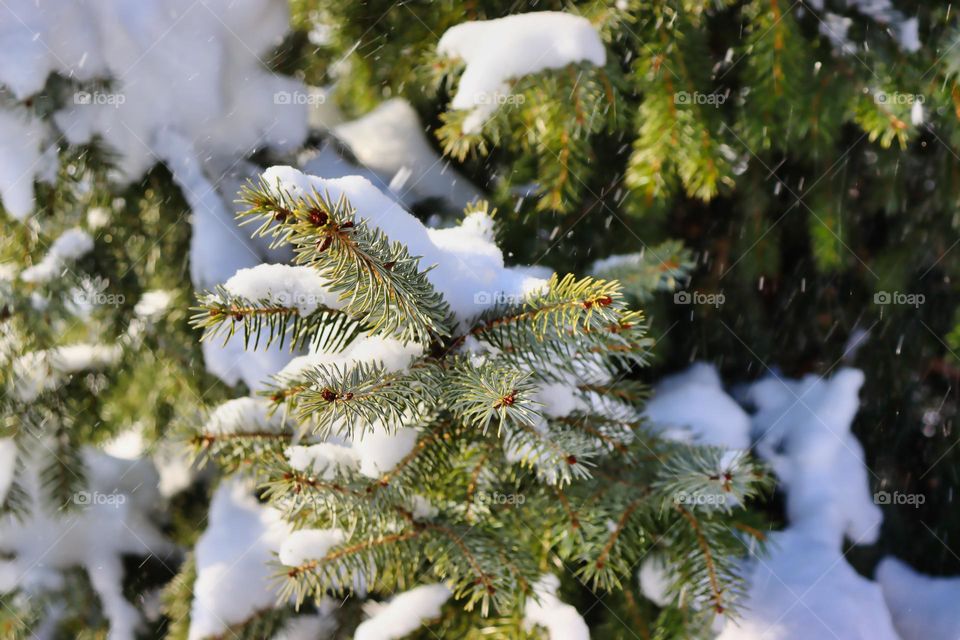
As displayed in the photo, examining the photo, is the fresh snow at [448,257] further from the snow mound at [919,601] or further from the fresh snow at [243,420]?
the snow mound at [919,601]

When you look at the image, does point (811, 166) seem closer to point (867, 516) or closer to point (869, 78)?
point (869, 78)

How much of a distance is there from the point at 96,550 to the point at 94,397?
1.31 feet

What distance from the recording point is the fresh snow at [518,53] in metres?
1.11

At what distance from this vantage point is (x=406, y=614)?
45.5 inches

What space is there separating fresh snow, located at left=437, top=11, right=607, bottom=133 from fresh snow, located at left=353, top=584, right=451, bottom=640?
2.71 ft

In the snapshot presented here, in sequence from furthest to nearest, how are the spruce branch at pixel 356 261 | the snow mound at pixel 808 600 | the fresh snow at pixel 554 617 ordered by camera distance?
the snow mound at pixel 808 600, the fresh snow at pixel 554 617, the spruce branch at pixel 356 261

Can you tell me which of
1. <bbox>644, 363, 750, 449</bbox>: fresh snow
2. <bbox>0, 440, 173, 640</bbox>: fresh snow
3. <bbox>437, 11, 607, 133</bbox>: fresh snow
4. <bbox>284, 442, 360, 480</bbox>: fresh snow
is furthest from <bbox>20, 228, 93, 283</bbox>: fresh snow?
<bbox>644, 363, 750, 449</bbox>: fresh snow

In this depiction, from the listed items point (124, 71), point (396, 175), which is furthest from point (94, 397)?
point (396, 175)

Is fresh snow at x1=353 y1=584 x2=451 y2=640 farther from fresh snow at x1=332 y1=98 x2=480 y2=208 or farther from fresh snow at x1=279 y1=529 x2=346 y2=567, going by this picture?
fresh snow at x1=332 y1=98 x2=480 y2=208

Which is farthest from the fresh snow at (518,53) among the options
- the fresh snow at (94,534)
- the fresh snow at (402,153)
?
the fresh snow at (94,534)

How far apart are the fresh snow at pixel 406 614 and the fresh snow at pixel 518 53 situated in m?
0.83

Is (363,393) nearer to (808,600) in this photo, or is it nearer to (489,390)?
(489,390)

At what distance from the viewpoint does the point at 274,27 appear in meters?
1.47

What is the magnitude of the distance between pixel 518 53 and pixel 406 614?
97 centimetres
